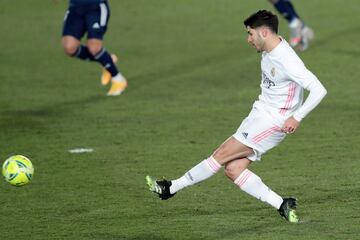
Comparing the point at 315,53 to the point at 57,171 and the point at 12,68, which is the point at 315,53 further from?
the point at 57,171

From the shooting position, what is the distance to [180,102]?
50.1 feet

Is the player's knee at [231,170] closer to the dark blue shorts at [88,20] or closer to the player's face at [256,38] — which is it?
the player's face at [256,38]

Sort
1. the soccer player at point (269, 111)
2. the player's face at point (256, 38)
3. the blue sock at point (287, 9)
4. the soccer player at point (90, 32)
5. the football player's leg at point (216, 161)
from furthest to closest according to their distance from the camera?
the blue sock at point (287, 9)
the soccer player at point (90, 32)
the football player's leg at point (216, 161)
the player's face at point (256, 38)
the soccer player at point (269, 111)

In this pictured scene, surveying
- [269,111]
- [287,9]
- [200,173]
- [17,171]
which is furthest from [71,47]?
[269,111]

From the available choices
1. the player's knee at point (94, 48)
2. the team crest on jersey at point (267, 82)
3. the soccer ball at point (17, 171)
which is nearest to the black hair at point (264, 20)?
the team crest on jersey at point (267, 82)

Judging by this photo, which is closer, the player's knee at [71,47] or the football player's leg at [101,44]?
the football player's leg at [101,44]

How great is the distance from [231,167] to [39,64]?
9.93 metres

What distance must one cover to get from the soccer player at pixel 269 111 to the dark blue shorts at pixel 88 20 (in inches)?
262

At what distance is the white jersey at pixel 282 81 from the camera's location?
8.80m

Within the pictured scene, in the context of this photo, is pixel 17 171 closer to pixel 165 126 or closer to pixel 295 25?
pixel 165 126

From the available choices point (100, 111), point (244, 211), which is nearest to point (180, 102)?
point (100, 111)

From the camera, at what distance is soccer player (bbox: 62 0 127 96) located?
15422mm

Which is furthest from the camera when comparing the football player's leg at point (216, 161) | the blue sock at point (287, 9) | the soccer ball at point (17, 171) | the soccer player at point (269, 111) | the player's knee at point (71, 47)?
the blue sock at point (287, 9)

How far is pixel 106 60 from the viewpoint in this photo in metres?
15.9
